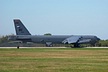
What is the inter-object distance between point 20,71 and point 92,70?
4545 mm

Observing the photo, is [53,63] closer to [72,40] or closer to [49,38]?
[72,40]

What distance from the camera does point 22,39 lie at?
336 feet

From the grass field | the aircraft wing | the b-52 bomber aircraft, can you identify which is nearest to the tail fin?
the b-52 bomber aircraft

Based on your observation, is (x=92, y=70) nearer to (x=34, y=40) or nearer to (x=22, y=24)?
(x=34, y=40)

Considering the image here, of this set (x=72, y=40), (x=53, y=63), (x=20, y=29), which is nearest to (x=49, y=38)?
(x=72, y=40)

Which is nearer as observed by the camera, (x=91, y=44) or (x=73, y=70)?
(x=73, y=70)

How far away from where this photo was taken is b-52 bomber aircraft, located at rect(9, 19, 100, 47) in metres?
100

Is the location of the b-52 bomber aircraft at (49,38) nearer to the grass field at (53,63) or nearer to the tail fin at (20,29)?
the tail fin at (20,29)

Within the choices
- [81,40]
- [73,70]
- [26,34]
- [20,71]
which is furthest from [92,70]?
[26,34]

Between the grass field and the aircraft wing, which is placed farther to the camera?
the aircraft wing

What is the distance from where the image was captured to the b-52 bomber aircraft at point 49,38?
10038 centimetres

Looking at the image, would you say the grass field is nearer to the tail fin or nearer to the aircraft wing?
the aircraft wing

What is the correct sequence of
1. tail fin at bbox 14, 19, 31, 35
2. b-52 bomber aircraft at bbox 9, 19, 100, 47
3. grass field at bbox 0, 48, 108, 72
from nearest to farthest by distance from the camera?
grass field at bbox 0, 48, 108, 72 < b-52 bomber aircraft at bbox 9, 19, 100, 47 < tail fin at bbox 14, 19, 31, 35

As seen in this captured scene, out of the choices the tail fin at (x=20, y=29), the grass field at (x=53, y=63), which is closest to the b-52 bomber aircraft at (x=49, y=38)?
the tail fin at (x=20, y=29)
